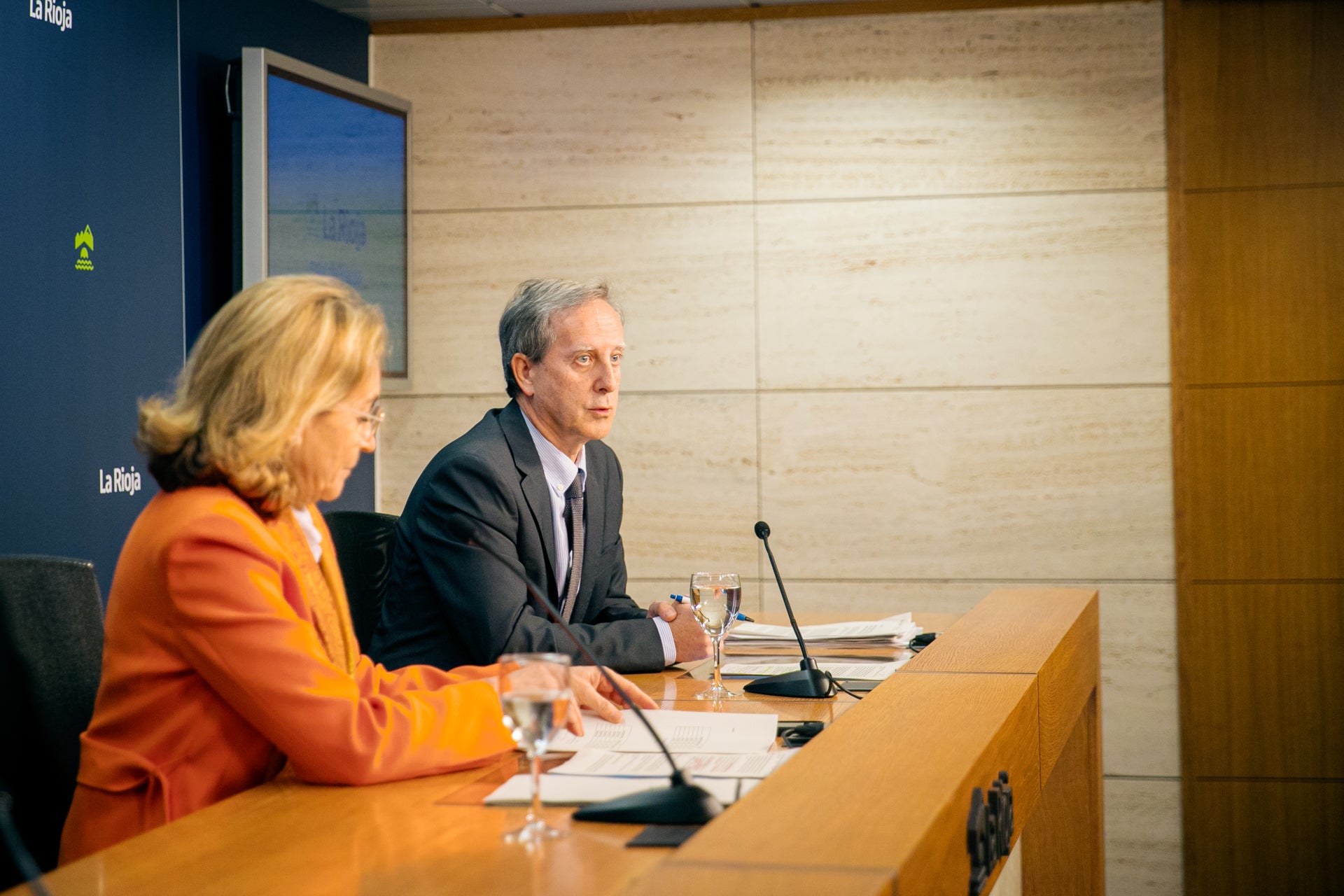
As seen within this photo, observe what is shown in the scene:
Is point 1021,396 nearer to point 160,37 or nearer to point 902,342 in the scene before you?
point 902,342

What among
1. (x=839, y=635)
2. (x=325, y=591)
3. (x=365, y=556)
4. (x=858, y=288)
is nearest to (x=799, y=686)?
(x=839, y=635)

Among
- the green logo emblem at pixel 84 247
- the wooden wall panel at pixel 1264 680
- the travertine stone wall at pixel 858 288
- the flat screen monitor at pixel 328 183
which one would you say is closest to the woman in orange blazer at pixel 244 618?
the green logo emblem at pixel 84 247

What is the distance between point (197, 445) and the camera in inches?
63.2

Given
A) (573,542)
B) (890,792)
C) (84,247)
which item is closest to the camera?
(890,792)

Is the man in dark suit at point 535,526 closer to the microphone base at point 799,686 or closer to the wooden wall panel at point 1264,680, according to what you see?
the microphone base at point 799,686

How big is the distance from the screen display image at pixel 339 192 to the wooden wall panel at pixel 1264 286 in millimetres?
2460

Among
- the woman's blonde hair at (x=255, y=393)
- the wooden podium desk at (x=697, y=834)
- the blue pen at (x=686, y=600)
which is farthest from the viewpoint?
the blue pen at (x=686, y=600)

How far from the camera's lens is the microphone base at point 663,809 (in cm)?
133

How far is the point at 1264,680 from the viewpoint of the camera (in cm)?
404

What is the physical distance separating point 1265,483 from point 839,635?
2.06 meters

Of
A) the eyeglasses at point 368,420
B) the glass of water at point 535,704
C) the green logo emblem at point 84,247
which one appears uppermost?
the green logo emblem at point 84,247

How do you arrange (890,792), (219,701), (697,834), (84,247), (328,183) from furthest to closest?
(328,183) < (84,247) < (219,701) < (890,792) < (697,834)

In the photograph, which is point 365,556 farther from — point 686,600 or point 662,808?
point 662,808

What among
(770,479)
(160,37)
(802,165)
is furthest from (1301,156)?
(160,37)
